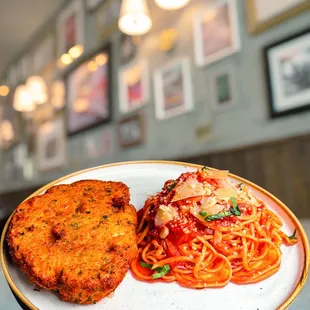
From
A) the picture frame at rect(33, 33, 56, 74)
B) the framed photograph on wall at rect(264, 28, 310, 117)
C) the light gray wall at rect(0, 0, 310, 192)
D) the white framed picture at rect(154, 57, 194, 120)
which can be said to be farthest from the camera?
the picture frame at rect(33, 33, 56, 74)

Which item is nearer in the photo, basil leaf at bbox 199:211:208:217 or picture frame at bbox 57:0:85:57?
basil leaf at bbox 199:211:208:217

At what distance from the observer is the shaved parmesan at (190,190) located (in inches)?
32.6

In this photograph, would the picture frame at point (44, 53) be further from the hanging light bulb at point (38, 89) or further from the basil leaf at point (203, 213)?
the basil leaf at point (203, 213)

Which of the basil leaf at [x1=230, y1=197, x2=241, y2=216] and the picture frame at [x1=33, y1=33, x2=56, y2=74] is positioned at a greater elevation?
the picture frame at [x1=33, y1=33, x2=56, y2=74]

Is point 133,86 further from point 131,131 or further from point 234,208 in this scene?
point 234,208

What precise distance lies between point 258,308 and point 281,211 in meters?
0.34

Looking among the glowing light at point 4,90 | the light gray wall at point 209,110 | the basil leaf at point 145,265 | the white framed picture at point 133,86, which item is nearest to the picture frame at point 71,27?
the light gray wall at point 209,110

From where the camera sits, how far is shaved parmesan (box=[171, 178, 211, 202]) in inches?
32.6

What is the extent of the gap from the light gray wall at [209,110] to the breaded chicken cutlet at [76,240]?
1394 millimetres

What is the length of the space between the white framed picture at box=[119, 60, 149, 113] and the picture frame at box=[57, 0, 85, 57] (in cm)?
93

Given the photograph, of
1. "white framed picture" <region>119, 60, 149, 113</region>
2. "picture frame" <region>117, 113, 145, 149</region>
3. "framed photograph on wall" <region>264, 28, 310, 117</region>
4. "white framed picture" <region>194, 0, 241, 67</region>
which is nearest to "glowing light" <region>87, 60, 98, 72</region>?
"white framed picture" <region>119, 60, 149, 113</region>

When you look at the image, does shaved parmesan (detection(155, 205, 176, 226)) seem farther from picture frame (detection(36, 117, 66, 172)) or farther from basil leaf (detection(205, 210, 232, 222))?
picture frame (detection(36, 117, 66, 172))

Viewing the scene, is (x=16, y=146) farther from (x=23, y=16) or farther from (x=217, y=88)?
(x=217, y=88)

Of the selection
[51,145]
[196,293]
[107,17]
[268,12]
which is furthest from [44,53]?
[196,293]
